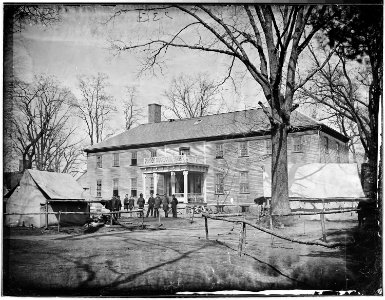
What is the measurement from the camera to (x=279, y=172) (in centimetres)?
739

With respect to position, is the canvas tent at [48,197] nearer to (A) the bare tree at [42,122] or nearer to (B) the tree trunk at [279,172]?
(A) the bare tree at [42,122]

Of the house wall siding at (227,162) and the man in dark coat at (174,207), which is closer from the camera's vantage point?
the man in dark coat at (174,207)

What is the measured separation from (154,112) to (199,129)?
984mm

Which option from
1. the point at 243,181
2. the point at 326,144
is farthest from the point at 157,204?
the point at 326,144

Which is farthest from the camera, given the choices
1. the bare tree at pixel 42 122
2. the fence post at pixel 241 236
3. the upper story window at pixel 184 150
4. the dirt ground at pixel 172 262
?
the upper story window at pixel 184 150

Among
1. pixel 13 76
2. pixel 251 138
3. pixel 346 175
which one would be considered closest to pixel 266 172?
pixel 251 138

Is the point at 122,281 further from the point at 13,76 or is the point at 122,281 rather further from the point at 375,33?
the point at 375,33

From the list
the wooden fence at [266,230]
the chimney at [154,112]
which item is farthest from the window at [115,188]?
the wooden fence at [266,230]

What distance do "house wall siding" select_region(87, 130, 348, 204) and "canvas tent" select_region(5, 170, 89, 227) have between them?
30 cm

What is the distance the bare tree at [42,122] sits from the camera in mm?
6820

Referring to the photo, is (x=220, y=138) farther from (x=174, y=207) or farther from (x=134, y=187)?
(x=134, y=187)

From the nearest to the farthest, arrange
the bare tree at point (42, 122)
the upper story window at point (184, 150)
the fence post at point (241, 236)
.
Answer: the fence post at point (241, 236)
the bare tree at point (42, 122)
the upper story window at point (184, 150)

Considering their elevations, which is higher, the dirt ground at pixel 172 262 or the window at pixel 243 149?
the window at pixel 243 149

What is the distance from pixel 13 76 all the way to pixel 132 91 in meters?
1.85
